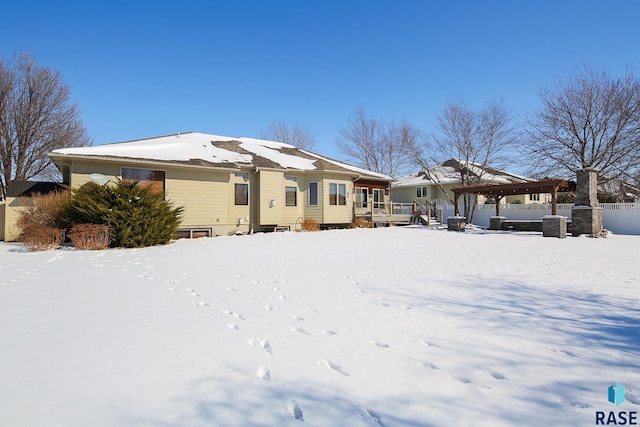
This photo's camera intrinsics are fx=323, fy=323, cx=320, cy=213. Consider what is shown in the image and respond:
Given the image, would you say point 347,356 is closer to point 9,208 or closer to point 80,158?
point 80,158

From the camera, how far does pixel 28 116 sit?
21.4 meters

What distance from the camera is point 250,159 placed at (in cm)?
1728

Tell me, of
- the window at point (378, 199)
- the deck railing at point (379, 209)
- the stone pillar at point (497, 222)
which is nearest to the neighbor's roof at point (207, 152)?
the window at point (378, 199)

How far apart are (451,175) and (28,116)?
32248 millimetres

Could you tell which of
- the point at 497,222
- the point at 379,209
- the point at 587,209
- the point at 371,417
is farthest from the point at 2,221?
the point at 587,209

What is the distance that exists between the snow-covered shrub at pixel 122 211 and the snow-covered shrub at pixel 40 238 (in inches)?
31.3

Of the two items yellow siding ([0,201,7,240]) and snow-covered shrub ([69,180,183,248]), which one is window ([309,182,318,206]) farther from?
yellow siding ([0,201,7,240])

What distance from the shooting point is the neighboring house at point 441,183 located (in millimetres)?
27984

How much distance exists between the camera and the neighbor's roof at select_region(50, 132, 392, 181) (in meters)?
13.6

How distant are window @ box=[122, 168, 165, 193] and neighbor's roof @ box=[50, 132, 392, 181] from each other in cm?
68

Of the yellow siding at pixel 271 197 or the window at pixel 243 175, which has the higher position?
the window at pixel 243 175

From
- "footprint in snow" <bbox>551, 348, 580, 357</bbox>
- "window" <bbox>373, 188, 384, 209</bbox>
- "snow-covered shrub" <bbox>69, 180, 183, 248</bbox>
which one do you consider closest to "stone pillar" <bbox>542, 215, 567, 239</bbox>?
"window" <bbox>373, 188, 384, 209</bbox>

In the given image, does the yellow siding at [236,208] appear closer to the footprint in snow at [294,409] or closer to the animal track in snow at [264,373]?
the animal track in snow at [264,373]

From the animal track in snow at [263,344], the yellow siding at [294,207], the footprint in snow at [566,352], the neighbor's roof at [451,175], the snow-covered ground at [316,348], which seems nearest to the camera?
the snow-covered ground at [316,348]
